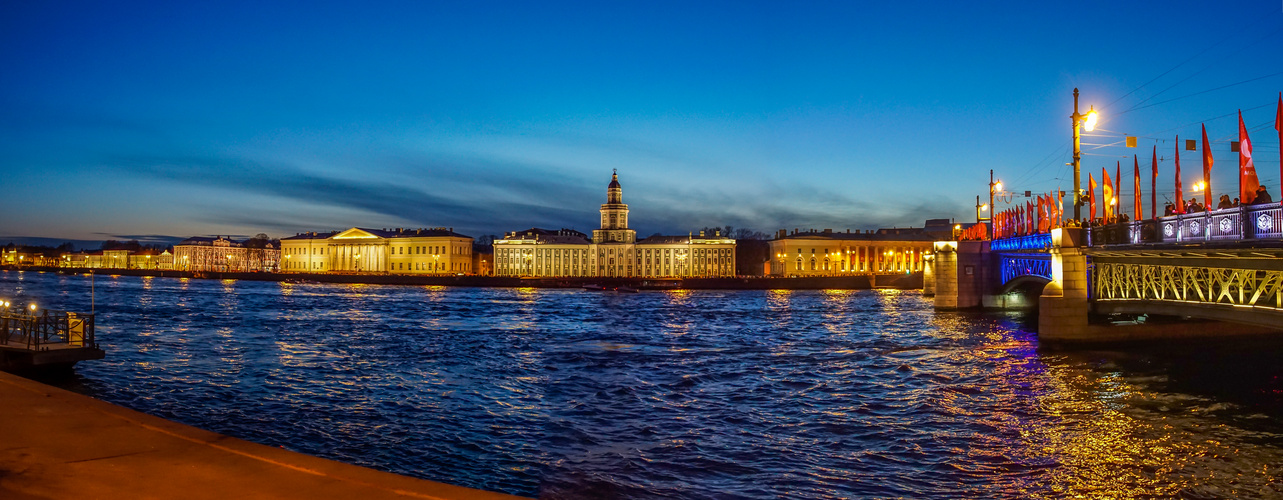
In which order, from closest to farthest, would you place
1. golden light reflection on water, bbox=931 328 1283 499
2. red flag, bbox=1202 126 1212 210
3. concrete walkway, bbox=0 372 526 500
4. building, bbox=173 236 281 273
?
concrete walkway, bbox=0 372 526 500, golden light reflection on water, bbox=931 328 1283 499, red flag, bbox=1202 126 1212 210, building, bbox=173 236 281 273

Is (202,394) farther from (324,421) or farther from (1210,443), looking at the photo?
(1210,443)

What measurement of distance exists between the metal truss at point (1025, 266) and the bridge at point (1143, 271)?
6 centimetres

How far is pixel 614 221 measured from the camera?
133 meters

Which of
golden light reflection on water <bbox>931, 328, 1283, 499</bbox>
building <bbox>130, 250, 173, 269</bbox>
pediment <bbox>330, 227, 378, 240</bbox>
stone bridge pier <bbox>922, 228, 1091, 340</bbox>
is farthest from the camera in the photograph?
building <bbox>130, 250, 173, 269</bbox>

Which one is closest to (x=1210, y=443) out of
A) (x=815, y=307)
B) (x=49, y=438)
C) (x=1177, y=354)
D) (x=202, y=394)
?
(x=1177, y=354)

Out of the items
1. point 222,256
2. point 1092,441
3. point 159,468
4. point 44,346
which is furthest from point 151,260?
point 159,468

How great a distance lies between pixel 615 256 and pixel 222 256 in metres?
83.9

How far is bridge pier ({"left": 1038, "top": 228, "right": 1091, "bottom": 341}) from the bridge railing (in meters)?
3.43

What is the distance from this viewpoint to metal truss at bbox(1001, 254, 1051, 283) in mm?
29438

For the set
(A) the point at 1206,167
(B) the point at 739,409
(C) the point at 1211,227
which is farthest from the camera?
(A) the point at 1206,167

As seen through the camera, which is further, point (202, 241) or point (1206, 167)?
point (202, 241)

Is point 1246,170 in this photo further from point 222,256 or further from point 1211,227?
point 222,256

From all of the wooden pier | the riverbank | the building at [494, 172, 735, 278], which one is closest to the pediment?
the riverbank

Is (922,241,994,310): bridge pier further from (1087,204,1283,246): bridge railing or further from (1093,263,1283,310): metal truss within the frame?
(1087,204,1283,246): bridge railing
